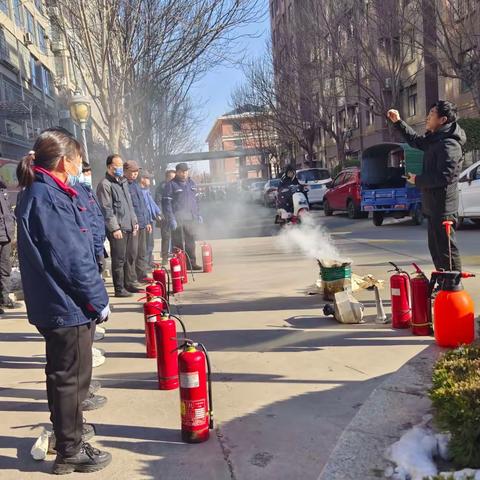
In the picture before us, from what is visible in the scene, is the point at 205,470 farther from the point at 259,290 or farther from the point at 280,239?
the point at 280,239

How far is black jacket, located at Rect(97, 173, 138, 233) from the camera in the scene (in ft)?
24.7

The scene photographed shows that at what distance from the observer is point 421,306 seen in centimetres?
512

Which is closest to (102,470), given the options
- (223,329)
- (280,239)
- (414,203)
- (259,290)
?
(223,329)

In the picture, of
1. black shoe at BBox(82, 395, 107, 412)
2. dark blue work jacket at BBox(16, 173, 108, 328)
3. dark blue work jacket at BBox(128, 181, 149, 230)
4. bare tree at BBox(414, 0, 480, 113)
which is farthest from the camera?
bare tree at BBox(414, 0, 480, 113)

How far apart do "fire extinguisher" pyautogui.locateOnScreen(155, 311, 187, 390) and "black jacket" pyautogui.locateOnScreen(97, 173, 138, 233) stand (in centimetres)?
345

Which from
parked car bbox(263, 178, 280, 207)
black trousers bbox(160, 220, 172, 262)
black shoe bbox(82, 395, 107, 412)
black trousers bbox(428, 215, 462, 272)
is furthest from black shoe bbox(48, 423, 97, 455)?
parked car bbox(263, 178, 280, 207)

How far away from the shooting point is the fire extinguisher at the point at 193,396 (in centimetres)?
338

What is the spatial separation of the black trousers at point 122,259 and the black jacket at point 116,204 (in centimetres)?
19

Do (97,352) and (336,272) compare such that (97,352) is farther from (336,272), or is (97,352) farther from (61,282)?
(336,272)

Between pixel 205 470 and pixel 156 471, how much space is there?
0.93 feet

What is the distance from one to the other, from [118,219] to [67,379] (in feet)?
16.3

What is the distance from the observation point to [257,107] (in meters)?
39.1

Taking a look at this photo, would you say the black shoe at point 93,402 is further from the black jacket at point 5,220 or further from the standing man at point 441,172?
the black jacket at point 5,220

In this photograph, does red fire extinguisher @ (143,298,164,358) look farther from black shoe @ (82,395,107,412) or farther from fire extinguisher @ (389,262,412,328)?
fire extinguisher @ (389,262,412,328)
